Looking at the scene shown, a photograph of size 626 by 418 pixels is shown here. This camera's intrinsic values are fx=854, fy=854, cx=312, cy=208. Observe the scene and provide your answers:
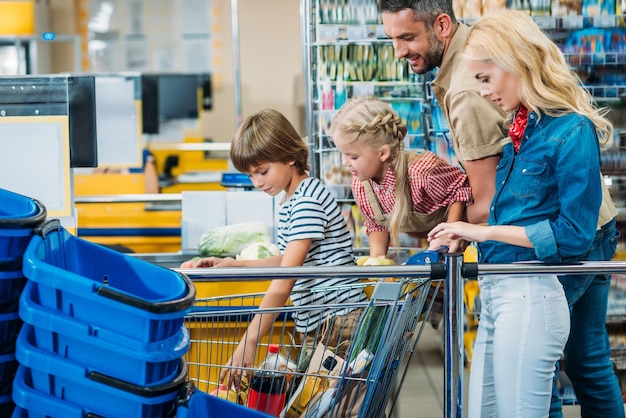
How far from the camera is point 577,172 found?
6.86ft

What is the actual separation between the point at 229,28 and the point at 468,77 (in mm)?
7041

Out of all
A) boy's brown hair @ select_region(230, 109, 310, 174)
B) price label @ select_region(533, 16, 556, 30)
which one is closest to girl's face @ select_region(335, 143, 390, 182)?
boy's brown hair @ select_region(230, 109, 310, 174)

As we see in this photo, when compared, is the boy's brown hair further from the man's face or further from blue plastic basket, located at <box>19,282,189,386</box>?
blue plastic basket, located at <box>19,282,189,386</box>

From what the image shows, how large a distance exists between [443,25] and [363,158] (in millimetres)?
510

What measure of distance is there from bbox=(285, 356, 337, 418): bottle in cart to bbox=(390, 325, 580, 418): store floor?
1556mm

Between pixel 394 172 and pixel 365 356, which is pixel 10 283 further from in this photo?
pixel 394 172

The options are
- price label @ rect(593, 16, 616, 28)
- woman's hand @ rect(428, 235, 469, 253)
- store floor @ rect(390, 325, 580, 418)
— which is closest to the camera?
woman's hand @ rect(428, 235, 469, 253)

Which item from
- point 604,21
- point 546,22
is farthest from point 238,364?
point 604,21

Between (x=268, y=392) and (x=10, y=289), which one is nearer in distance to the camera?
(x=10, y=289)

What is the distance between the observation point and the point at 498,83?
7.22 ft

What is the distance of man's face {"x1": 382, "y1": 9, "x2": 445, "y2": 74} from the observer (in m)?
2.79

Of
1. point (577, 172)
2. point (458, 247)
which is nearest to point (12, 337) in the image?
point (458, 247)

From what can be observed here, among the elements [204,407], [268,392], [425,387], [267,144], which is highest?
[267,144]

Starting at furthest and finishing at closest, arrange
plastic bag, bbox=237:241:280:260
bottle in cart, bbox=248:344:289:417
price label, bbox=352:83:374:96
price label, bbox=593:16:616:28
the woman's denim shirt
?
price label, bbox=352:83:374:96 < price label, bbox=593:16:616:28 < plastic bag, bbox=237:241:280:260 < bottle in cart, bbox=248:344:289:417 < the woman's denim shirt
